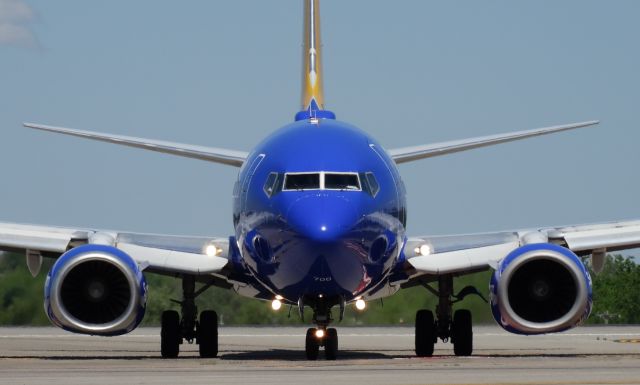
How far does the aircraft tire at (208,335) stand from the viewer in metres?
28.7

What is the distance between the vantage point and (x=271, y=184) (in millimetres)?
24562

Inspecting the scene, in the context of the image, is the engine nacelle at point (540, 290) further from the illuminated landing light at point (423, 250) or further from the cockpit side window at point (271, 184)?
the cockpit side window at point (271, 184)

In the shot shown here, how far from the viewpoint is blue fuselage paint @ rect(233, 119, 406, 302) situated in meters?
23.4

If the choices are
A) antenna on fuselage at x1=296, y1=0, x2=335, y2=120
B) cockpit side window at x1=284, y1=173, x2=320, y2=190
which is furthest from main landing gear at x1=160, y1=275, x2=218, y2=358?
cockpit side window at x1=284, y1=173, x2=320, y2=190

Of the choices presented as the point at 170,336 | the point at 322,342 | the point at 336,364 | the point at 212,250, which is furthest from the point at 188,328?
the point at 336,364

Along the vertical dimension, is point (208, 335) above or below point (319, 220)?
below

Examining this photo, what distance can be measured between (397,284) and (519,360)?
176 inches

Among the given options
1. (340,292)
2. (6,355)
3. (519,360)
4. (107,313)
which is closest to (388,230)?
(340,292)

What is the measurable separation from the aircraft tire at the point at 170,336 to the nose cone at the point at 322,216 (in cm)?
539

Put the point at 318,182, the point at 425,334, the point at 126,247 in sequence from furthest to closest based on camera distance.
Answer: the point at 425,334, the point at 126,247, the point at 318,182

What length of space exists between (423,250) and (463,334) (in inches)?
74.5

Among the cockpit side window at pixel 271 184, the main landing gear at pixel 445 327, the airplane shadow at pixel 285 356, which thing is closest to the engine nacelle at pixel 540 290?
the airplane shadow at pixel 285 356

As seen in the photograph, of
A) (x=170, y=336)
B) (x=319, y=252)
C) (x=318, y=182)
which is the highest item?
(x=318, y=182)

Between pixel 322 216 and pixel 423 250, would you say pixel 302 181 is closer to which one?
pixel 322 216
